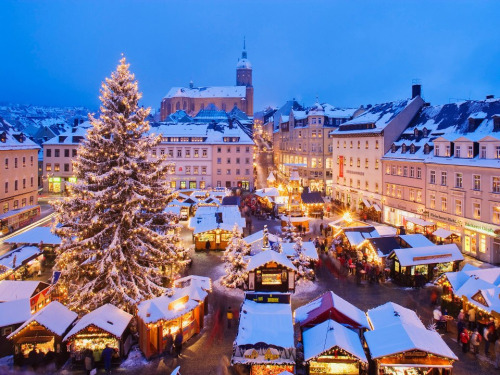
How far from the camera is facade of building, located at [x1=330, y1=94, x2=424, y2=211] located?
4541cm

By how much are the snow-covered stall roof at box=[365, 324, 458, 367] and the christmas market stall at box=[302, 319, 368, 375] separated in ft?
1.67

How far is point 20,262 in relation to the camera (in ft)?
81.6

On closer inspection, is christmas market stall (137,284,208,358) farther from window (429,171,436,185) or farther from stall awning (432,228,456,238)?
window (429,171,436,185)

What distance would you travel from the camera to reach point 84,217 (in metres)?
19.2

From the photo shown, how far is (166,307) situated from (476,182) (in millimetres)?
25174

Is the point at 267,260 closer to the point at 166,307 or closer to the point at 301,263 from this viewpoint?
the point at 301,263

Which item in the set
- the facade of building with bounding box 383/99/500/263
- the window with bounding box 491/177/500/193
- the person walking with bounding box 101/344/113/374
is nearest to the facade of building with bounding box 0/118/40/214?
Answer: the person walking with bounding box 101/344/113/374

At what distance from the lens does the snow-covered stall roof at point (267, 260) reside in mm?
23500

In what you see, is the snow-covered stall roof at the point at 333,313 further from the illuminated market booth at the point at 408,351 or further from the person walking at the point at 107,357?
the person walking at the point at 107,357

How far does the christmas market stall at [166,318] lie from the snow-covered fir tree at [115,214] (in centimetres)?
115

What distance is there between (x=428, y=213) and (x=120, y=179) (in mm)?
28324

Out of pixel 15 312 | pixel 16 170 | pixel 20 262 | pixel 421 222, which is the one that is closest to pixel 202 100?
pixel 16 170

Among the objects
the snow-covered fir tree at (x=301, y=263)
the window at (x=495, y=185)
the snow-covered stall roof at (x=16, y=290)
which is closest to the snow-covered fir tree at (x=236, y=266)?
the snow-covered fir tree at (x=301, y=263)

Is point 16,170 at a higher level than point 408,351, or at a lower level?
higher
